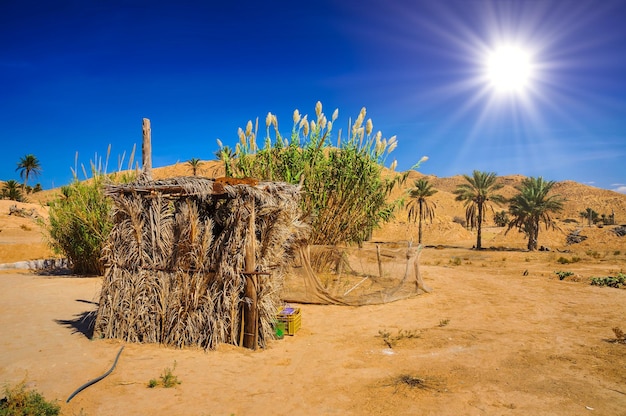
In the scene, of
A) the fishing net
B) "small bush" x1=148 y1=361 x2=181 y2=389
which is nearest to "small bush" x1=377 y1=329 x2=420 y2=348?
the fishing net

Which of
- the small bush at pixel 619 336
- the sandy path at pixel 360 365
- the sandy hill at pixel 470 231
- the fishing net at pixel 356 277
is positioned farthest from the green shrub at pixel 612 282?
the small bush at pixel 619 336

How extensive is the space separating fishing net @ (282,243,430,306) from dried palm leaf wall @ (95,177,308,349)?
3.26 m

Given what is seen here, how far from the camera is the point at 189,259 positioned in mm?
7113

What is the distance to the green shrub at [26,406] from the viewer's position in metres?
4.26

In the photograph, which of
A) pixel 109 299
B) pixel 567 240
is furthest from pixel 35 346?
pixel 567 240

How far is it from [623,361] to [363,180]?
8684 millimetres

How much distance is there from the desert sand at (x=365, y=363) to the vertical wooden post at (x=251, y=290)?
0.24 m

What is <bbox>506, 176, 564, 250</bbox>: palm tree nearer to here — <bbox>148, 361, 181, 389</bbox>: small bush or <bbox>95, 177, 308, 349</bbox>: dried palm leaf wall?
<bbox>95, 177, 308, 349</bbox>: dried palm leaf wall

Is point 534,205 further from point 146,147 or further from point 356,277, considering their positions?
point 146,147

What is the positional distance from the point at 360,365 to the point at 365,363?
0.41ft

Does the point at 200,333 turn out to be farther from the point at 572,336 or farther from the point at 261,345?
the point at 572,336

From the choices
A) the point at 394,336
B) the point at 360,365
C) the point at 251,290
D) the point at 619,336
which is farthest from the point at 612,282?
the point at 251,290

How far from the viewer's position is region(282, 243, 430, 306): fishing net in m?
10.8

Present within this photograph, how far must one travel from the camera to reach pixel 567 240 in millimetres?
33594
